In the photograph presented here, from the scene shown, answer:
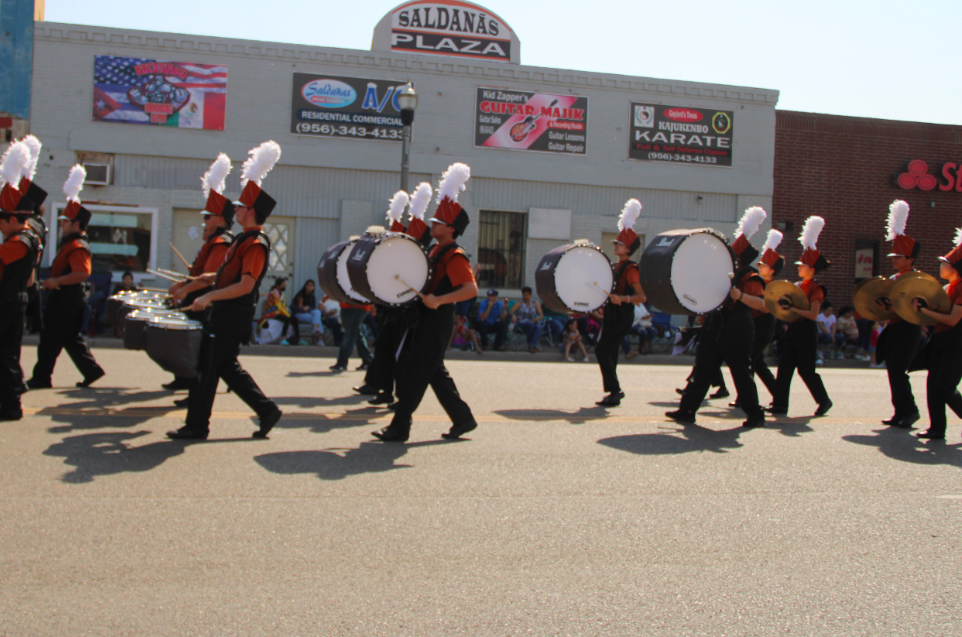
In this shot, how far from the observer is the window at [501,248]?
2197cm

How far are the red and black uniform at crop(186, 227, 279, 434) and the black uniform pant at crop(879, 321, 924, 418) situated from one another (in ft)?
20.0

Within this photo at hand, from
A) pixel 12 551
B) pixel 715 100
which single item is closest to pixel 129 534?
pixel 12 551

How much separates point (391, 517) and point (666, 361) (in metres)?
14.4

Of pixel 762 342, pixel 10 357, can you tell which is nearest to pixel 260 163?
pixel 10 357

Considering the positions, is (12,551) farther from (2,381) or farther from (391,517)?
(2,381)

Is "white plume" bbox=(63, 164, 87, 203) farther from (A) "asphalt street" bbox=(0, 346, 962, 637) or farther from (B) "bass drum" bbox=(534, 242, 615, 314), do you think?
(B) "bass drum" bbox=(534, 242, 615, 314)

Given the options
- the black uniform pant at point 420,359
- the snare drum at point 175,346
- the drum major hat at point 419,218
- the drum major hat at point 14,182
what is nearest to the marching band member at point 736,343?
the black uniform pant at point 420,359

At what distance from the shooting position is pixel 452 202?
7438mm

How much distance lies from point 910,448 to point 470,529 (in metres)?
4.83

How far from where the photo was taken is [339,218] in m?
20.9

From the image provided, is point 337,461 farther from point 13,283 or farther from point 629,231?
point 629,231

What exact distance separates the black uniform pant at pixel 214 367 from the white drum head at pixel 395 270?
1.10 metres

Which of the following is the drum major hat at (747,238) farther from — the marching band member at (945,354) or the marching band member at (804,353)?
the marching band member at (945,354)

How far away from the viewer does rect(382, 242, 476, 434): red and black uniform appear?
7160 millimetres
